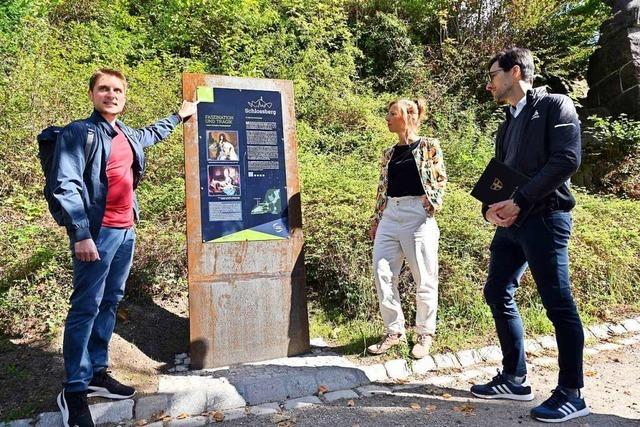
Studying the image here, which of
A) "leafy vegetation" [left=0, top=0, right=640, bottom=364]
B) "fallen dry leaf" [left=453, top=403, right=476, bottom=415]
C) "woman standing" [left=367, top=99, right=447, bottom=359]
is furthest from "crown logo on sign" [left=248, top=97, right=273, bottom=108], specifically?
"fallen dry leaf" [left=453, top=403, right=476, bottom=415]

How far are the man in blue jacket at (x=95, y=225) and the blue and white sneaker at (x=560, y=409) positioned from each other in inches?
106

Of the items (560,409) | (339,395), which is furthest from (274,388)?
(560,409)

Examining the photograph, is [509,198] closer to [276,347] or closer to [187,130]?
[276,347]

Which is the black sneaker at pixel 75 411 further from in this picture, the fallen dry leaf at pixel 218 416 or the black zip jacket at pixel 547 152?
the black zip jacket at pixel 547 152

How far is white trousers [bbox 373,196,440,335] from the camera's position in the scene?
3.63m

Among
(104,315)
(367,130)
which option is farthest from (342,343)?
(367,130)

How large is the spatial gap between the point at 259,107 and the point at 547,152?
2.29m

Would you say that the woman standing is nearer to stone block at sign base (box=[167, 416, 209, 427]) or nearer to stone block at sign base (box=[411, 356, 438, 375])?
stone block at sign base (box=[411, 356, 438, 375])

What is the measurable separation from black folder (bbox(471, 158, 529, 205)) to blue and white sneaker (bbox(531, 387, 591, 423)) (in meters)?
1.27

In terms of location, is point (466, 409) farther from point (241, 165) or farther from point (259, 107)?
point (259, 107)

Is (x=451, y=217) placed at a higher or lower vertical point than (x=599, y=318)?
higher

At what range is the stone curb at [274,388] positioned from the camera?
2955 millimetres

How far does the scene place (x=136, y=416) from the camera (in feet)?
9.68

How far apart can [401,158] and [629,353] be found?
111 inches
